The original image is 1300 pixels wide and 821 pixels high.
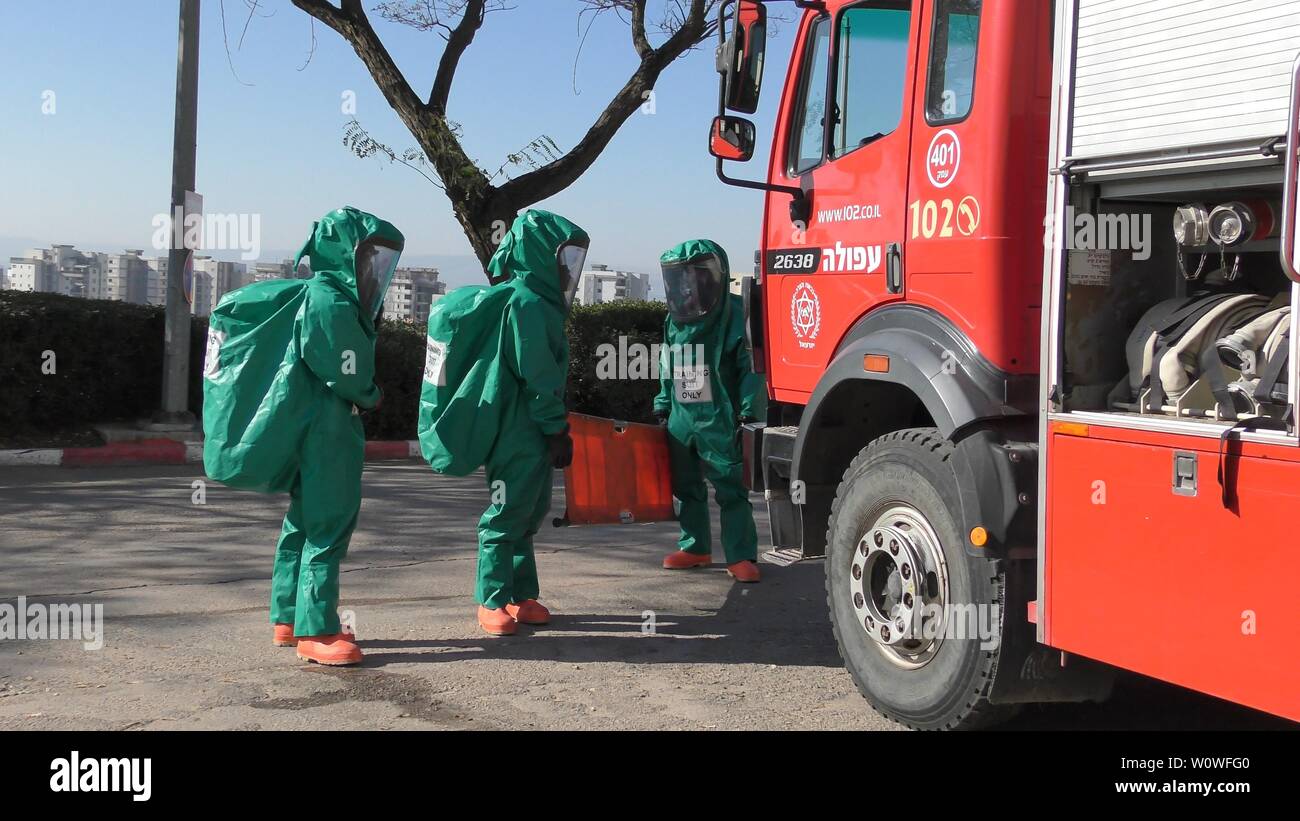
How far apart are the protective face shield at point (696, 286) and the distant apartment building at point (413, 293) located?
6.94 metres

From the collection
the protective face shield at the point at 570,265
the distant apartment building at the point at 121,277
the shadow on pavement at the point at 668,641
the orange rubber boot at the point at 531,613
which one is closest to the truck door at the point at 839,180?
the protective face shield at the point at 570,265

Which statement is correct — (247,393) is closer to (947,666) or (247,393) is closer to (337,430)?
(337,430)

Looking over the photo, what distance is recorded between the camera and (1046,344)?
355 centimetres

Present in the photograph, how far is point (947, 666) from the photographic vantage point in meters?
3.85

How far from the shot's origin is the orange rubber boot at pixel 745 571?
22.2 ft

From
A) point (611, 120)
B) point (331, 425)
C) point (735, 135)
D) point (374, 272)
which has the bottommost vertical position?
point (331, 425)

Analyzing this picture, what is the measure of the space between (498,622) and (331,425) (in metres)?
1.22

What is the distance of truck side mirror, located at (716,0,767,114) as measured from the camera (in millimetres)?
4715

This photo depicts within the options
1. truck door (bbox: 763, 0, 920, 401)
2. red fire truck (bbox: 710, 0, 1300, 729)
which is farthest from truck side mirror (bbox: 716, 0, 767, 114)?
truck door (bbox: 763, 0, 920, 401)

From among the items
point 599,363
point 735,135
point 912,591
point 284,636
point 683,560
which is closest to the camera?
point 912,591

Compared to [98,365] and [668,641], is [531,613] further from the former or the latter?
[98,365]

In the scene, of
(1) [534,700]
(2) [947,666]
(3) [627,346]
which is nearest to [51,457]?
(3) [627,346]

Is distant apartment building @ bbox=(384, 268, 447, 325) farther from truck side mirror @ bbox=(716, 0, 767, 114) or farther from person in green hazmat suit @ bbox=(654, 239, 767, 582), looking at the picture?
truck side mirror @ bbox=(716, 0, 767, 114)

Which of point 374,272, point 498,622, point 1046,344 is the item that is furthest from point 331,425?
point 1046,344
